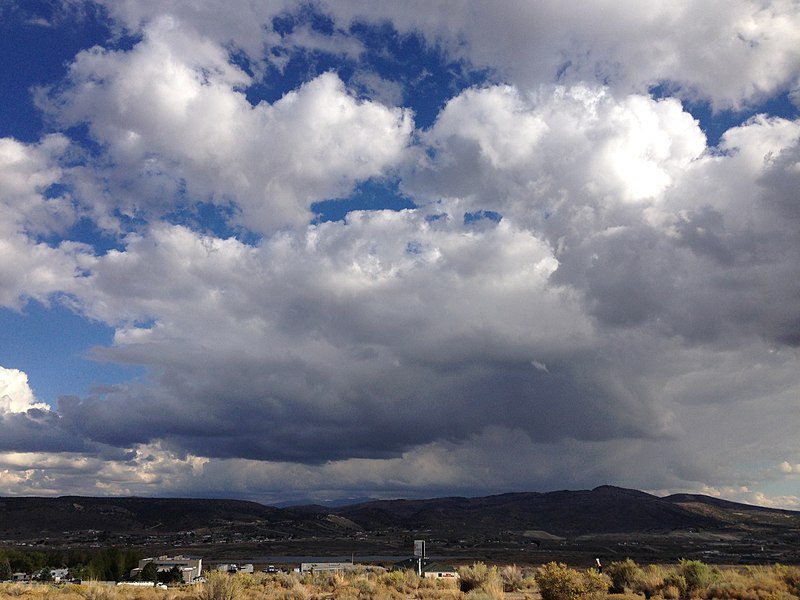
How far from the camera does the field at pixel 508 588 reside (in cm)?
2514

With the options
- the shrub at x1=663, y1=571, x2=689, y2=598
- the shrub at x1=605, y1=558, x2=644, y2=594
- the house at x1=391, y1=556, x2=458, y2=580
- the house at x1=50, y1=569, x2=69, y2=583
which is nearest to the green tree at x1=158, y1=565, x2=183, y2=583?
the house at x1=50, y1=569, x2=69, y2=583

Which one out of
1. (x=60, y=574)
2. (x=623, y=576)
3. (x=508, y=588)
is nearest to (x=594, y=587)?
(x=623, y=576)

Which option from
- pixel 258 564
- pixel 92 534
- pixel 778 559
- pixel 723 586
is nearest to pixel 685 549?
pixel 778 559

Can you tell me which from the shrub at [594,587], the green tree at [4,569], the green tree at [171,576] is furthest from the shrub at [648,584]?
the green tree at [4,569]

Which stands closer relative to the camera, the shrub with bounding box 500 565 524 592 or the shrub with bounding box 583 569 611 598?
the shrub with bounding box 583 569 611 598

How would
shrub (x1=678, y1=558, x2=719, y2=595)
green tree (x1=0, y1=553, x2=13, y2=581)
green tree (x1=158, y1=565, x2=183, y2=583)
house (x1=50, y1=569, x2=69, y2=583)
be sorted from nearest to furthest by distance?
shrub (x1=678, y1=558, x2=719, y2=595)
green tree (x1=158, y1=565, x2=183, y2=583)
house (x1=50, y1=569, x2=69, y2=583)
green tree (x1=0, y1=553, x2=13, y2=581)

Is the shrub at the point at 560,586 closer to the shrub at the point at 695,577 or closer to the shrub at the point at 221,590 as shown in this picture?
the shrub at the point at 695,577

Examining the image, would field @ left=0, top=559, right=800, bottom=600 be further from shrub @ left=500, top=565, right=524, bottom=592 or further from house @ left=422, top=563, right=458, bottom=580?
house @ left=422, top=563, right=458, bottom=580

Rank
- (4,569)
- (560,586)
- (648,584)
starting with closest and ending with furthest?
(560,586), (648,584), (4,569)

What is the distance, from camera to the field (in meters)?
25.1

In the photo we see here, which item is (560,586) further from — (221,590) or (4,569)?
(4,569)

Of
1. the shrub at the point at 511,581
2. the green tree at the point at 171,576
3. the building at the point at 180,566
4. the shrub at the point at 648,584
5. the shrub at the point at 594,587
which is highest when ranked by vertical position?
the shrub at the point at 594,587

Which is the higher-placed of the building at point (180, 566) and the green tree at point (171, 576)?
the green tree at point (171, 576)

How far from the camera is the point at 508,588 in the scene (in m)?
31.9
